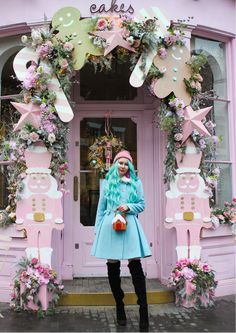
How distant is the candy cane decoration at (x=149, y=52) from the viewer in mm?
4871

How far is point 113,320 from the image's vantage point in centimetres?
441

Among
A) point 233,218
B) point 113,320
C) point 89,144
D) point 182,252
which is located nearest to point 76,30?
point 89,144

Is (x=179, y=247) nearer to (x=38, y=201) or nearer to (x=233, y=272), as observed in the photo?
(x=233, y=272)

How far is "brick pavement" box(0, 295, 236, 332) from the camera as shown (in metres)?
4.17

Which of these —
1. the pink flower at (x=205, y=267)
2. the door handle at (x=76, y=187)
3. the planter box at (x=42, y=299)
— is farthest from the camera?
the door handle at (x=76, y=187)

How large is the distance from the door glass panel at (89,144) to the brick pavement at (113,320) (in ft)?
5.02

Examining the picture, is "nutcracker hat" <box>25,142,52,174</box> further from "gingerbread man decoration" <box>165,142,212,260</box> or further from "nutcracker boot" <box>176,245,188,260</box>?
"nutcracker boot" <box>176,245,188,260</box>

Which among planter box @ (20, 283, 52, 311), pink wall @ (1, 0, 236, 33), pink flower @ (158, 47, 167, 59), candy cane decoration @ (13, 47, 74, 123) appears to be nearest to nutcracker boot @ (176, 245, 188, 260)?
planter box @ (20, 283, 52, 311)

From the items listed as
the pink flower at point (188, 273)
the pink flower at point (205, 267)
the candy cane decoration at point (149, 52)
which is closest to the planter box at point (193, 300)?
the pink flower at point (188, 273)

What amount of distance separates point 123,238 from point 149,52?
2231 mm

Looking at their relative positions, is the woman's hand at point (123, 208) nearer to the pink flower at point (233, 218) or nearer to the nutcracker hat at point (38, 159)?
the nutcracker hat at point (38, 159)

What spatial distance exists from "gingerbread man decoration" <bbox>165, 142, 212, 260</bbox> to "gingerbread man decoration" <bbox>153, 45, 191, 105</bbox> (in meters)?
0.65

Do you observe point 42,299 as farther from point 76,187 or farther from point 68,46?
point 68,46

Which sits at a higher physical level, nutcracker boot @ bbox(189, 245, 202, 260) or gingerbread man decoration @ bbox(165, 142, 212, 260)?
gingerbread man decoration @ bbox(165, 142, 212, 260)
